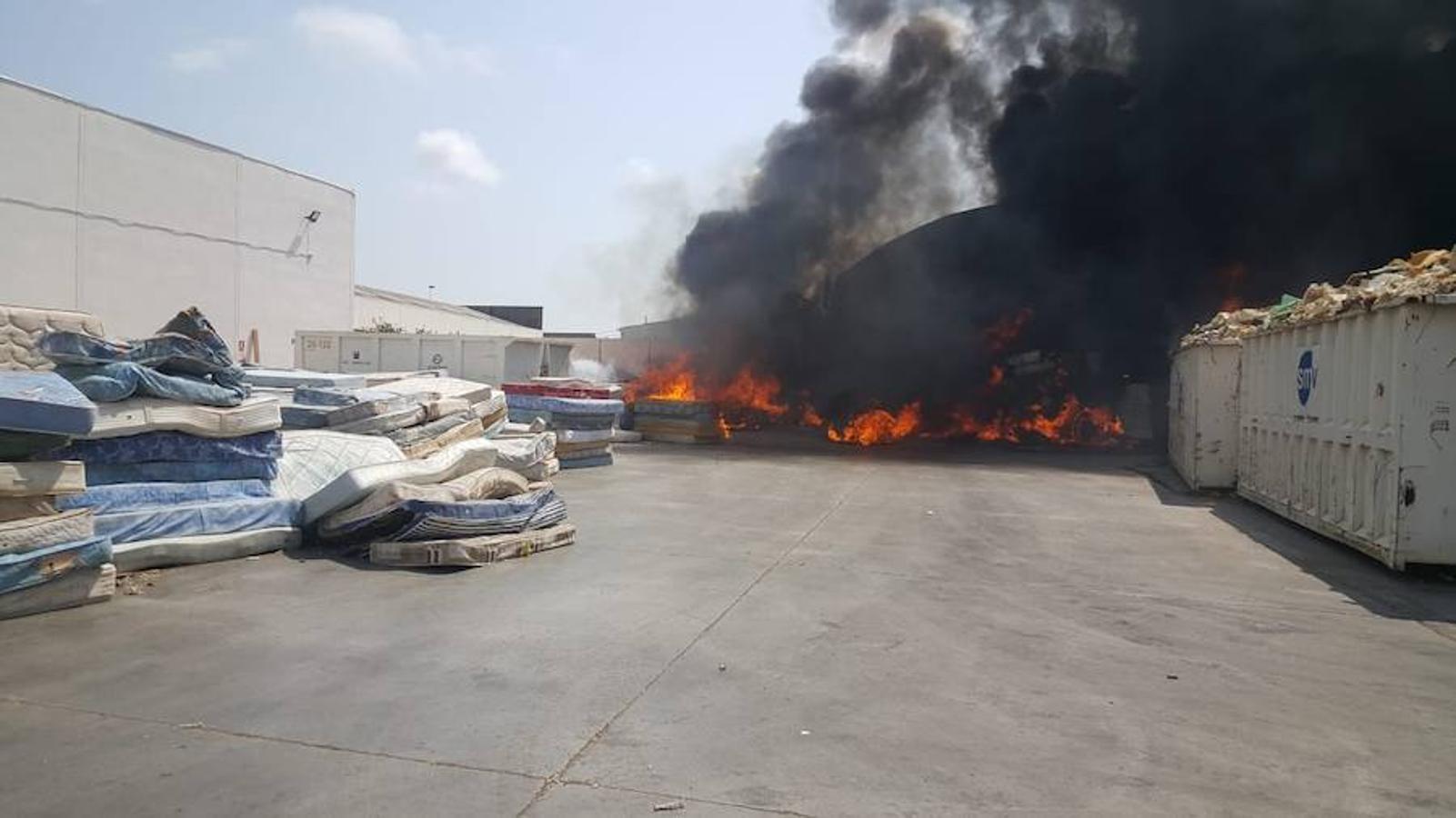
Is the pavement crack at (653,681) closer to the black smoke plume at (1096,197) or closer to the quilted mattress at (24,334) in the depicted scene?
the quilted mattress at (24,334)

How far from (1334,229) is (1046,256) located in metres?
5.66

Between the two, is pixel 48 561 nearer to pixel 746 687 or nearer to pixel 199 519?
pixel 199 519

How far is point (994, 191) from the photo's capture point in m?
23.3

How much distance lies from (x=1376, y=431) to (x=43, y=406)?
9.12 meters

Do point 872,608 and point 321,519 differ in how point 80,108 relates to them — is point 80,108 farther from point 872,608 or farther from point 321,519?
point 872,608

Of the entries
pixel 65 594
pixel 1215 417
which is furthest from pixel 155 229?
pixel 1215 417

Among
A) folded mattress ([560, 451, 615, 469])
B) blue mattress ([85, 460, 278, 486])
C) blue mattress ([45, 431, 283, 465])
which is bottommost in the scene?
folded mattress ([560, 451, 615, 469])

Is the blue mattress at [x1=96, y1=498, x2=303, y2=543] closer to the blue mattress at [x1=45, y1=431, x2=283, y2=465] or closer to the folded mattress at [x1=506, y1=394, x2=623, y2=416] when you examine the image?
the blue mattress at [x1=45, y1=431, x2=283, y2=465]

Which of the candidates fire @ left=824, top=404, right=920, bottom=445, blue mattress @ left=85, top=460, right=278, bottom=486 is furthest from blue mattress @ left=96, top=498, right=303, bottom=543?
fire @ left=824, top=404, right=920, bottom=445

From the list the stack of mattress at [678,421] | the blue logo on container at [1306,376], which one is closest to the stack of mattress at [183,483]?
the blue logo on container at [1306,376]

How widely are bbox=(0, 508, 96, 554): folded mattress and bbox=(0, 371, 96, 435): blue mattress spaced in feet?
1.61

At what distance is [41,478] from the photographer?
5.09 m

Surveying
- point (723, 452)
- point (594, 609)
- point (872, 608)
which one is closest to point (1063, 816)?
point (872, 608)

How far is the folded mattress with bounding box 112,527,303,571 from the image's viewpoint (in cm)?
588
